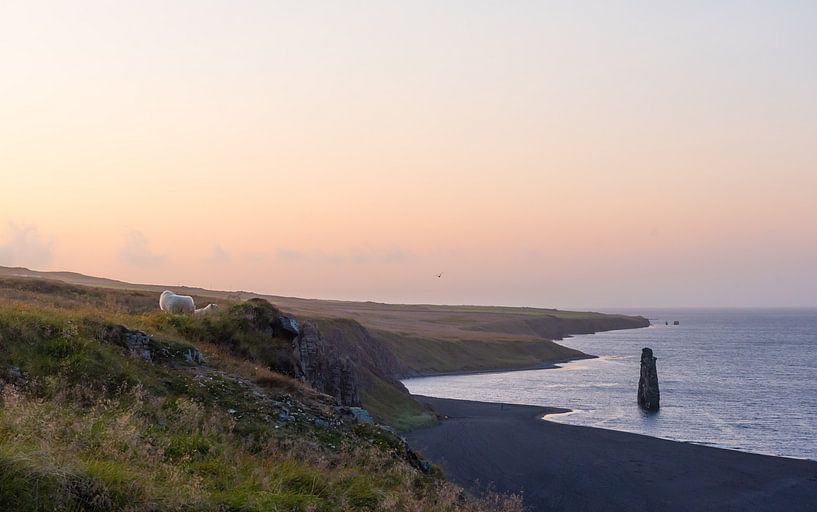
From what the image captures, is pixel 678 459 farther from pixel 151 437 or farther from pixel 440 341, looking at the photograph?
pixel 440 341

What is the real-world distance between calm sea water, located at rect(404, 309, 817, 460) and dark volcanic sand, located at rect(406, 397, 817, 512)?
603cm

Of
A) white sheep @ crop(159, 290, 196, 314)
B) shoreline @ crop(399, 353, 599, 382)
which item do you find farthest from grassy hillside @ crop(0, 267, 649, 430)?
white sheep @ crop(159, 290, 196, 314)

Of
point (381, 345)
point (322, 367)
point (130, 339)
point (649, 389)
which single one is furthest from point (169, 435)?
point (381, 345)

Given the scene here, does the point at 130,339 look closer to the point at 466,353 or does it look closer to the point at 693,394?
the point at 693,394

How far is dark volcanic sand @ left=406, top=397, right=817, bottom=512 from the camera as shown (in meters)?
35.7

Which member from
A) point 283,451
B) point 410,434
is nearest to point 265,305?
point 283,451

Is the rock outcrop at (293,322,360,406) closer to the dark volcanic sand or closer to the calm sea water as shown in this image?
the dark volcanic sand

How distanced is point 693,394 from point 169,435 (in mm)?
77445

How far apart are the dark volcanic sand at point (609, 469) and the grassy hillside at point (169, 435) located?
1548cm

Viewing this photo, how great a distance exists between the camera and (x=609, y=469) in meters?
41.5

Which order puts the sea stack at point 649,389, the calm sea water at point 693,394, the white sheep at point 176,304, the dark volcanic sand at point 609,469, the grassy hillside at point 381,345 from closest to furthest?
the white sheep at point 176,304, the dark volcanic sand at point 609,469, the grassy hillside at point 381,345, the calm sea water at point 693,394, the sea stack at point 649,389

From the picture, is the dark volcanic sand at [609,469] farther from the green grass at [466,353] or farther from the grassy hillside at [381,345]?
the green grass at [466,353]

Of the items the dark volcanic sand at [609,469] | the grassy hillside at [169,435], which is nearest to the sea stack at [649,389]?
the dark volcanic sand at [609,469]

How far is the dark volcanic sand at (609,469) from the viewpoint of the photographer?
35.7 meters
